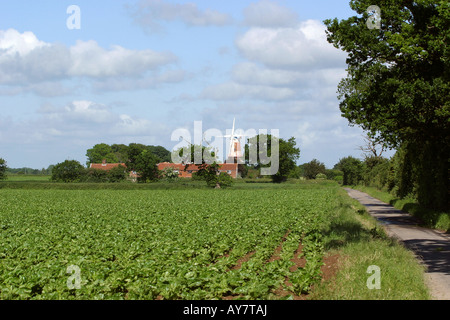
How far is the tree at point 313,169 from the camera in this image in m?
143

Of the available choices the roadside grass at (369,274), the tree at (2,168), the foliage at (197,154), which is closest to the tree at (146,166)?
the foliage at (197,154)

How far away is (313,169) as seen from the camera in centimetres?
14362

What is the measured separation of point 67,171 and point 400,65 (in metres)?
79.5

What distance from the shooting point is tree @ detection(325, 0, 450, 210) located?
22016 millimetres

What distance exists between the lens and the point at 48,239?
57.0ft

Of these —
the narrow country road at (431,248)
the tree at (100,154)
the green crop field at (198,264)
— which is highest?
the tree at (100,154)

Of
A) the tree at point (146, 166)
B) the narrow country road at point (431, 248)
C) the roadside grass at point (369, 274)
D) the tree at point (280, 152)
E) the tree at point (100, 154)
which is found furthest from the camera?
the tree at point (100, 154)

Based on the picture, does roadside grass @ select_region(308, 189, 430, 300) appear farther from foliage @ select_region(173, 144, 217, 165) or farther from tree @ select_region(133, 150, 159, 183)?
tree @ select_region(133, 150, 159, 183)

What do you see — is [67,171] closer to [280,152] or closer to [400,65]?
[280,152]

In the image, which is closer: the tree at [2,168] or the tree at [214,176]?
the tree at [214,176]

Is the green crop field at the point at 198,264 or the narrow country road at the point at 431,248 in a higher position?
the green crop field at the point at 198,264

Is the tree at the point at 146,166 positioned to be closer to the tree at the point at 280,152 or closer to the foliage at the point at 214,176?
the foliage at the point at 214,176

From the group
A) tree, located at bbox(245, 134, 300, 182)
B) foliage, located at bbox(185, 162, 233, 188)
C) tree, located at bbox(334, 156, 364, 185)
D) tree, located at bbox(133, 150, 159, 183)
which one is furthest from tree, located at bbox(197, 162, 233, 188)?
tree, located at bbox(245, 134, 300, 182)

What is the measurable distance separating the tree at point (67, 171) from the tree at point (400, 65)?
76.3m
